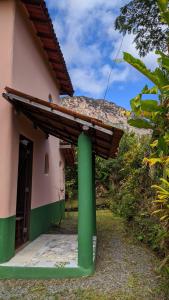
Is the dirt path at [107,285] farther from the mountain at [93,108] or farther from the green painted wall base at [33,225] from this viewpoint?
the mountain at [93,108]

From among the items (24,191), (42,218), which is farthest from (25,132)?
(42,218)

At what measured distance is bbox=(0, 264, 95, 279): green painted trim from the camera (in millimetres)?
6035

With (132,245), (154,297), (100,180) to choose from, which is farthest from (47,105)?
(100,180)

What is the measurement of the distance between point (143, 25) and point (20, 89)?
15.2ft

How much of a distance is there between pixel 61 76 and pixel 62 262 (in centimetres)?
841

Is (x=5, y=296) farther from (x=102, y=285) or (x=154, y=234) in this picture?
(x=154, y=234)

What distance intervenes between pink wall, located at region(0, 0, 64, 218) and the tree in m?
2.92

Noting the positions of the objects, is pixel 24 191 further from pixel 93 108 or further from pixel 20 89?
pixel 93 108

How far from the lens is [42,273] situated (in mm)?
6047

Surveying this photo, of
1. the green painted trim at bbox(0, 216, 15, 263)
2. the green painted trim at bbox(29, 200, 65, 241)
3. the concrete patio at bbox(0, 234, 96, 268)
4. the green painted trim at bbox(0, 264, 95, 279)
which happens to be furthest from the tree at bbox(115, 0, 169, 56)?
the green painted trim at bbox(0, 264, 95, 279)

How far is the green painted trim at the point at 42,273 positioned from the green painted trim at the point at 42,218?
2776 millimetres

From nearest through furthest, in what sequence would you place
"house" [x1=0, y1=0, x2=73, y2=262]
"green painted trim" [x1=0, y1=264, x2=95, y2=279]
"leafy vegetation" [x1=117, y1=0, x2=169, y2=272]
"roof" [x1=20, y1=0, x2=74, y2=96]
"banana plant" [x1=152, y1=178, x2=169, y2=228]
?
"banana plant" [x1=152, y1=178, x2=169, y2=228] → "leafy vegetation" [x1=117, y1=0, x2=169, y2=272] → "green painted trim" [x1=0, y1=264, x2=95, y2=279] → "house" [x1=0, y1=0, x2=73, y2=262] → "roof" [x1=20, y1=0, x2=74, y2=96]

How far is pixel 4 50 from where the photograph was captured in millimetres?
7266

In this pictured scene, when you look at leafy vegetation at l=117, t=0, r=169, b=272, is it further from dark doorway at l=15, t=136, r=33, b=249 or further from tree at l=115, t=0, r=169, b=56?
dark doorway at l=15, t=136, r=33, b=249
